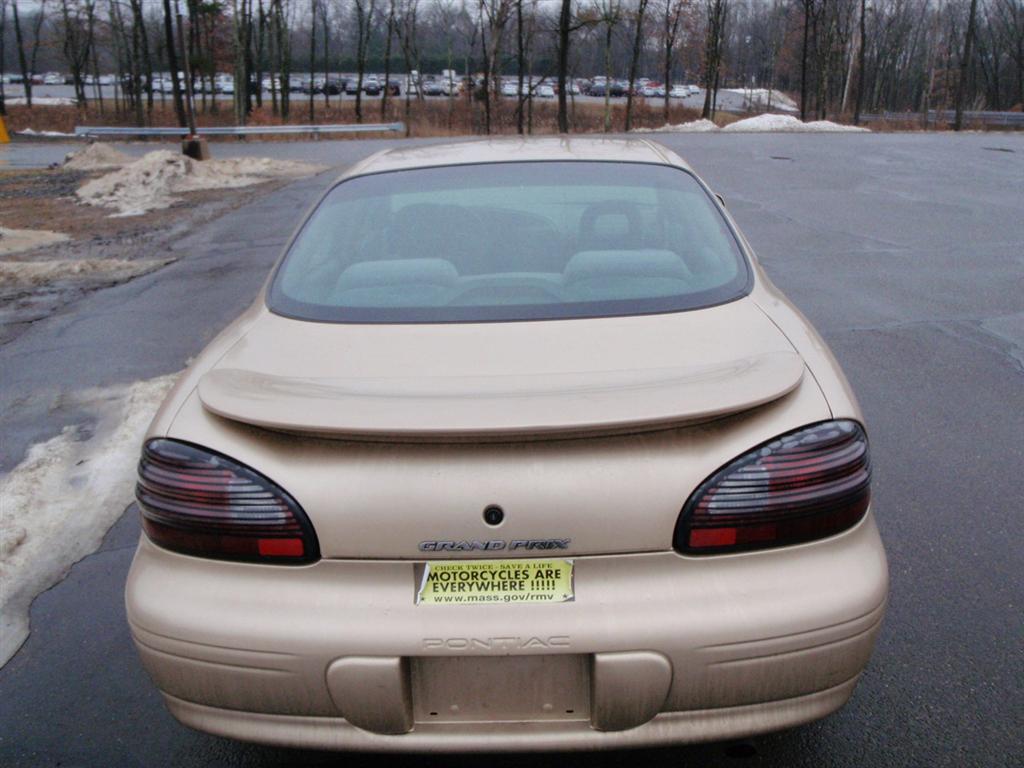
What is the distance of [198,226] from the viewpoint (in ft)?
45.5

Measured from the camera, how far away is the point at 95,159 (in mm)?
23734

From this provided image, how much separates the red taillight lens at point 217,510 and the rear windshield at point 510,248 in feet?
2.21

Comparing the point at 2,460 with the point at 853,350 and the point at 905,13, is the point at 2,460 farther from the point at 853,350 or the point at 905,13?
the point at 905,13

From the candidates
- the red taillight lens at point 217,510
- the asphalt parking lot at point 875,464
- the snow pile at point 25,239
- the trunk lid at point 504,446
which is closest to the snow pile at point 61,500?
the asphalt parking lot at point 875,464

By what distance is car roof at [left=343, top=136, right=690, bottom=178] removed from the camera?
362 cm

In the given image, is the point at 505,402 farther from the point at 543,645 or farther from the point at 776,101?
the point at 776,101

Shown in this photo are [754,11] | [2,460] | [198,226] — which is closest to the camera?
[2,460]

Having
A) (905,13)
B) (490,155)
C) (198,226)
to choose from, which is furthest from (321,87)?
(490,155)

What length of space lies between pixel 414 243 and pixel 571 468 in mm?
1397

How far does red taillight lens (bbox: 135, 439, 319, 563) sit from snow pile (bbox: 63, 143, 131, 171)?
22976 millimetres

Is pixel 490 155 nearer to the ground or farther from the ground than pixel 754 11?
nearer to the ground

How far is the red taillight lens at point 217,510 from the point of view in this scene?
2.09 meters

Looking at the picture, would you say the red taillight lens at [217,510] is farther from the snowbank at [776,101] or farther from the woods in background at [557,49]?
the snowbank at [776,101]

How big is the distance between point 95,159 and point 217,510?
24.4m
